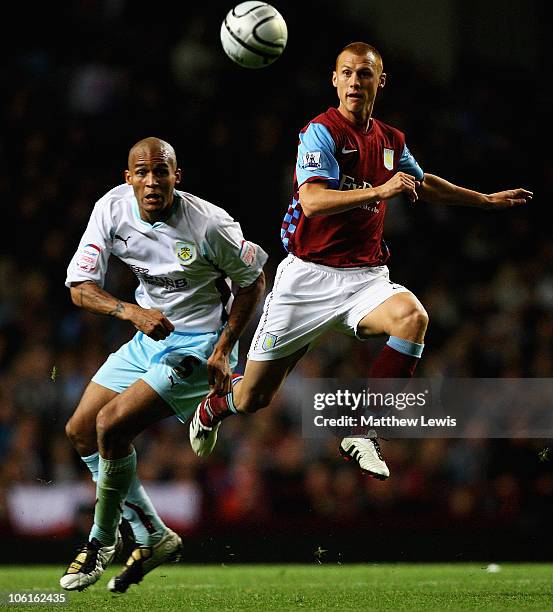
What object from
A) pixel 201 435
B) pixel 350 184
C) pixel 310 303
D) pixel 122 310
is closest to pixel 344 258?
pixel 310 303

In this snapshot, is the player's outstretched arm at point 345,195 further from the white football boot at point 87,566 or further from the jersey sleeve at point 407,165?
the white football boot at point 87,566

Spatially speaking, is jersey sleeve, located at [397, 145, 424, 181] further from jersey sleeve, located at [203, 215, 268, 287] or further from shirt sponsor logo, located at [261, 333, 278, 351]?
shirt sponsor logo, located at [261, 333, 278, 351]

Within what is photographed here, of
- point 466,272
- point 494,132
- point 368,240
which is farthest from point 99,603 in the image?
point 494,132

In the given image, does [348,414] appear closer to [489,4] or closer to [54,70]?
[54,70]

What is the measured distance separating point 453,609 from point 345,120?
2.78m

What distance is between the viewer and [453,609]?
5.86 meters

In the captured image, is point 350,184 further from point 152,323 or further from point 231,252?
point 152,323

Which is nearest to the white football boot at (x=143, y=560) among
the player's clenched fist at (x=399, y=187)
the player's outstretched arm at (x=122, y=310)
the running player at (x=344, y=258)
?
the running player at (x=344, y=258)

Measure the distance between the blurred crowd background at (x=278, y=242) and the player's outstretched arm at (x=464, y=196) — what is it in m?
3.25

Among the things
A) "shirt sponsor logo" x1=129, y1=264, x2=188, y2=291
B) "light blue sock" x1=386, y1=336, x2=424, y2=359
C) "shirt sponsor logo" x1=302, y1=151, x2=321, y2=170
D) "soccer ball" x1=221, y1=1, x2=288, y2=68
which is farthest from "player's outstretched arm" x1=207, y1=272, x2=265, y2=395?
"soccer ball" x1=221, y1=1, x2=288, y2=68

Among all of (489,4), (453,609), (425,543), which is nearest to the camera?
(453,609)

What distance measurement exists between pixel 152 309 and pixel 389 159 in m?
1.66

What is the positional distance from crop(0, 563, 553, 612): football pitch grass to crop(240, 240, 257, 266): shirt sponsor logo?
1.97 metres
